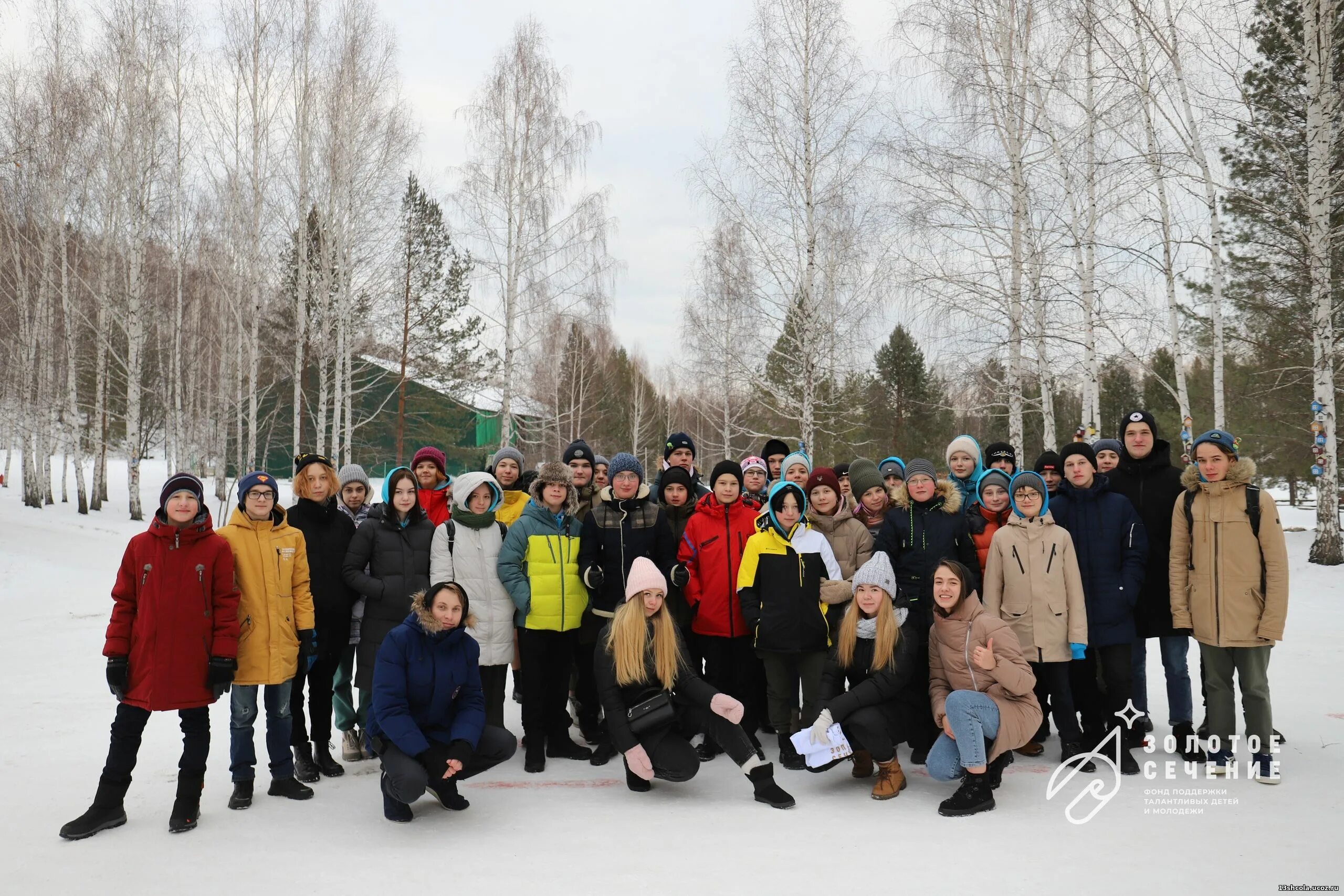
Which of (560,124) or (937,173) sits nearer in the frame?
(937,173)

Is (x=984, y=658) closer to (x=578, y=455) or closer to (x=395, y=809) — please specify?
(x=578, y=455)

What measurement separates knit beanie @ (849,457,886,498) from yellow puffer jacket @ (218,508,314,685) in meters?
3.71

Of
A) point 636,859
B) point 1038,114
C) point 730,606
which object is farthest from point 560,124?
point 636,859

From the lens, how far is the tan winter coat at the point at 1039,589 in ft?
15.5

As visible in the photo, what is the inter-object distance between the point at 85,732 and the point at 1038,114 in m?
13.4

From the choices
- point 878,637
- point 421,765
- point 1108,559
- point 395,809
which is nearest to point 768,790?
point 878,637

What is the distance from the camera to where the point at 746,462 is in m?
6.23

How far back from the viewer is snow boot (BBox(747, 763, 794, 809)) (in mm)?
4238

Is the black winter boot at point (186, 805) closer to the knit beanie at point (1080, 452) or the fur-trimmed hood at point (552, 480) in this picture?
the fur-trimmed hood at point (552, 480)

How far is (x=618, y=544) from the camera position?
5117 millimetres

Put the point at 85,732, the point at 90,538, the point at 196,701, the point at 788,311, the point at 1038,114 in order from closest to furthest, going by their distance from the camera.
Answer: the point at 196,701
the point at 85,732
the point at 1038,114
the point at 788,311
the point at 90,538

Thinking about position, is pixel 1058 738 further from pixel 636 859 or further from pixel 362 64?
pixel 362 64

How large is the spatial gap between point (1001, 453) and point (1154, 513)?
1159mm

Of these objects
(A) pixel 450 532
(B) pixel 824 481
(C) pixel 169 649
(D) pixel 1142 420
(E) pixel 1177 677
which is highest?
(D) pixel 1142 420
